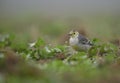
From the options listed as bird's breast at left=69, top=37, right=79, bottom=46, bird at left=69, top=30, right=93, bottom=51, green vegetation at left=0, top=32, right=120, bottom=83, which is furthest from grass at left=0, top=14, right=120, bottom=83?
bird's breast at left=69, top=37, right=79, bottom=46

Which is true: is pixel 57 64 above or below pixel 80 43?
below

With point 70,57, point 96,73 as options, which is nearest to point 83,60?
point 70,57

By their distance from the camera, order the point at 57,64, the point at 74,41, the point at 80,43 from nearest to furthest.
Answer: the point at 57,64 → the point at 80,43 → the point at 74,41

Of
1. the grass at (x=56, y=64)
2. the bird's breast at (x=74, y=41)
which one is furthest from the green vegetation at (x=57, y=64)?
the bird's breast at (x=74, y=41)

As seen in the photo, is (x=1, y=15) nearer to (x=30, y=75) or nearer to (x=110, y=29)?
(x=110, y=29)

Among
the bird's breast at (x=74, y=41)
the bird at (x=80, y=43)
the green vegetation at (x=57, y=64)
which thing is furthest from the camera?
the bird's breast at (x=74, y=41)

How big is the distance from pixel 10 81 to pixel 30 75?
0.36 m

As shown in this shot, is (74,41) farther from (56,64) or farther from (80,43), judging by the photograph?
(56,64)

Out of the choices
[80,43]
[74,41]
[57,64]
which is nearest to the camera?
[57,64]

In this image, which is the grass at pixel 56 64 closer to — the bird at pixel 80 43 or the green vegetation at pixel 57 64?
the green vegetation at pixel 57 64

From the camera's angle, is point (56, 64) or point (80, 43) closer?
point (56, 64)

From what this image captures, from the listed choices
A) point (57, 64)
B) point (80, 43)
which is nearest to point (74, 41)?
point (80, 43)

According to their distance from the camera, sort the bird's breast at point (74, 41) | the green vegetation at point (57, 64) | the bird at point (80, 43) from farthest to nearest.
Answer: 1. the bird's breast at point (74, 41)
2. the bird at point (80, 43)
3. the green vegetation at point (57, 64)

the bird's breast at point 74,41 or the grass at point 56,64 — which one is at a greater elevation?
the bird's breast at point 74,41
